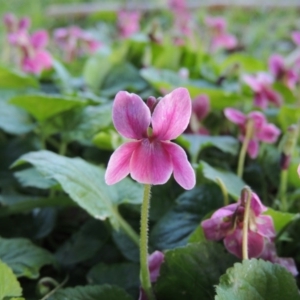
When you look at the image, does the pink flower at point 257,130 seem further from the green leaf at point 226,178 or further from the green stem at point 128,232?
the green stem at point 128,232

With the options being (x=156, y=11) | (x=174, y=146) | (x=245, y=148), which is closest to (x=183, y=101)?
(x=174, y=146)

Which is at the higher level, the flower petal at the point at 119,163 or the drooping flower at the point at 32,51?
the flower petal at the point at 119,163

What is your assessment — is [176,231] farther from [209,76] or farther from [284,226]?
[209,76]

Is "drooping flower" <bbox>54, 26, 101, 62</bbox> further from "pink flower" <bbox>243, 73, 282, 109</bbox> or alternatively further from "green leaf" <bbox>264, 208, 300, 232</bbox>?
"green leaf" <bbox>264, 208, 300, 232</bbox>

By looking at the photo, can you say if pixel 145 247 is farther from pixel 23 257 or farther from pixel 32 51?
pixel 32 51

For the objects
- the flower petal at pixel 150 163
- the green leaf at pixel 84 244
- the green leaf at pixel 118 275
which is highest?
the flower petal at pixel 150 163

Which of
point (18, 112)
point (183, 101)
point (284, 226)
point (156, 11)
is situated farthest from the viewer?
point (156, 11)

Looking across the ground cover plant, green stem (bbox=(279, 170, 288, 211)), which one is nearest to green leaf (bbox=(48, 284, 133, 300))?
the ground cover plant

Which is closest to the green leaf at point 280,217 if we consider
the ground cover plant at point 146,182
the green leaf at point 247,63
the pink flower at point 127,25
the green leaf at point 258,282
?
the ground cover plant at point 146,182

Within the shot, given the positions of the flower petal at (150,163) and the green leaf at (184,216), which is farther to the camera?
the green leaf at (184,216)
